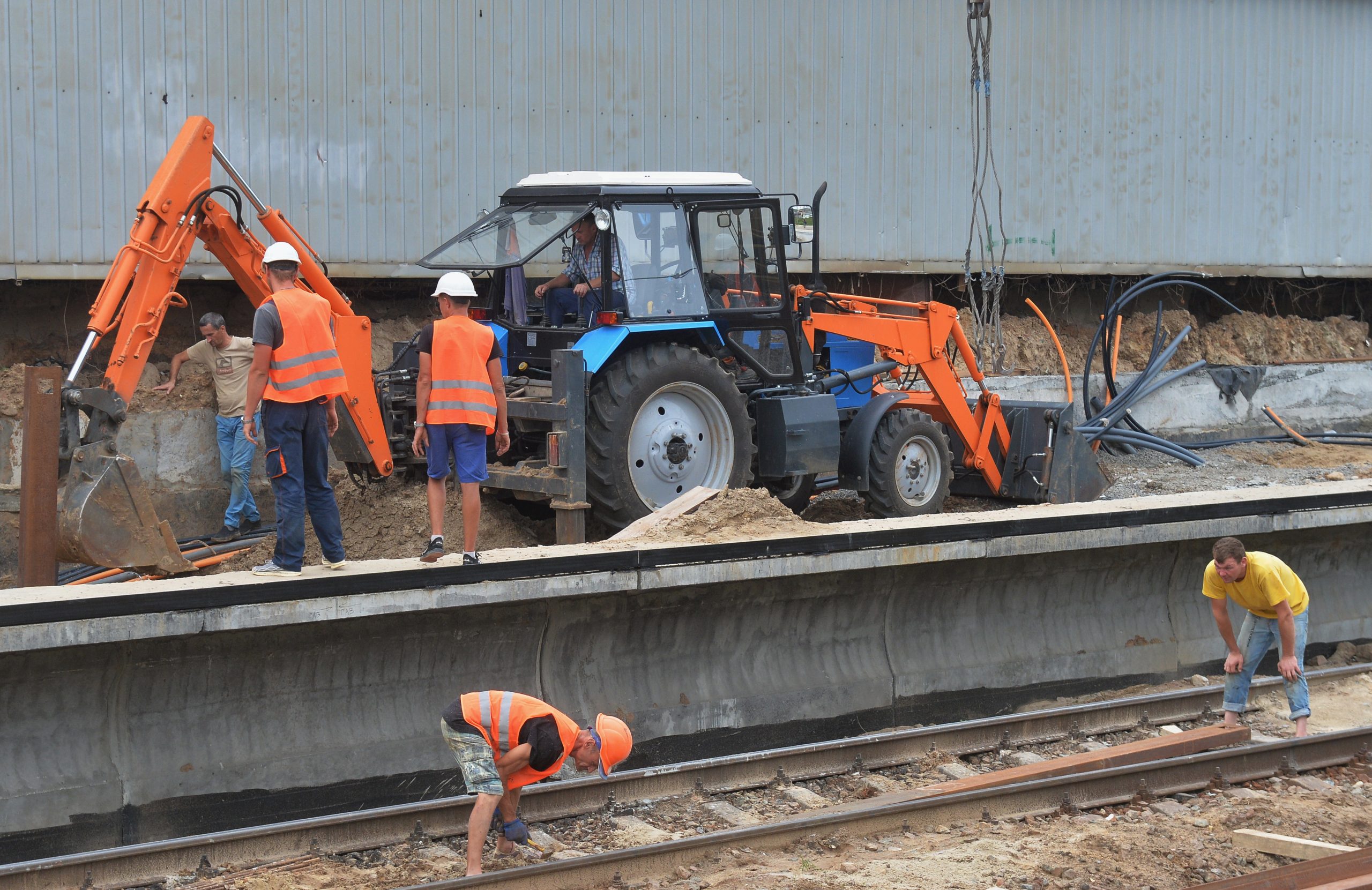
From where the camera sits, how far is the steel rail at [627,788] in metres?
5.86

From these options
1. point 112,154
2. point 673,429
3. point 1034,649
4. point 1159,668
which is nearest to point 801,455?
point 673,429

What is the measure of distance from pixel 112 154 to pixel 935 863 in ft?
30.9

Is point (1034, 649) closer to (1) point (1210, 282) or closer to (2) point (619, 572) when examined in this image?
(2) point (619, 572)

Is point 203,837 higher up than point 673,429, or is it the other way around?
point 673,429

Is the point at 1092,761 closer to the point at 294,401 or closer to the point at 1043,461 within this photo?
the point at 1043,461

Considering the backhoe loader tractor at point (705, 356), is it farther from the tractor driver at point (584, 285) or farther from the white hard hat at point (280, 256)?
the white hard hat at point (280, 256)

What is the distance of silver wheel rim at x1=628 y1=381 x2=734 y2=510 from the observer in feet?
29.9

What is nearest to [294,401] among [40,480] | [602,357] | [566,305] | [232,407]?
[40,480]

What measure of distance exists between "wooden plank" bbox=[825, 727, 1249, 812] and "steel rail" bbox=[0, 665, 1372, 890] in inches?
16.1

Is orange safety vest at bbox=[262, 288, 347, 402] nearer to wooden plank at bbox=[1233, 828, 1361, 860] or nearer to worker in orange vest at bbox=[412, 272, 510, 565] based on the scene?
worker in orange vest at bbox=[412, 272, 510, 565]

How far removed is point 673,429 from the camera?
9250mm

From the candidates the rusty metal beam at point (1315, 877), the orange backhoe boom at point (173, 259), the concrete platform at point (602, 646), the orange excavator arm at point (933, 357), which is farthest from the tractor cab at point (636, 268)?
the rusty metal beam at point (1315, 877)

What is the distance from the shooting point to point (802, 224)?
9352 millimetres

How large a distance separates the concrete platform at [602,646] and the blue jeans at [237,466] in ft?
14.5
